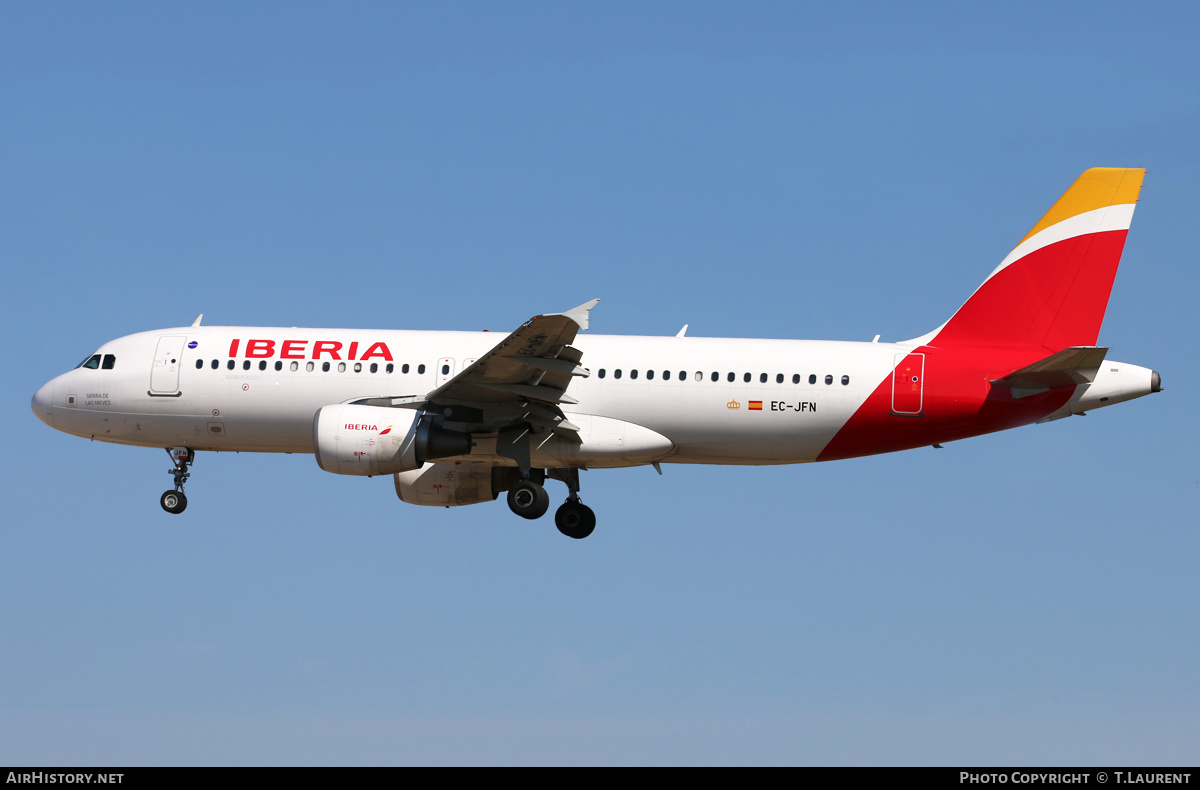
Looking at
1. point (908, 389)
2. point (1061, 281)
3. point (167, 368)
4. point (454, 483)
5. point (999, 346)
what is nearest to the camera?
point (908, 389)

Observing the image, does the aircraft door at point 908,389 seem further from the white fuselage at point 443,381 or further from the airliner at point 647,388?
the white fuselage at point 443,381

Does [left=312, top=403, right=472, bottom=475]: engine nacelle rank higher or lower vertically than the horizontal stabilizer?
lower

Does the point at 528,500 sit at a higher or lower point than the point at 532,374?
lower

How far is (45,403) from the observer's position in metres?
36.1

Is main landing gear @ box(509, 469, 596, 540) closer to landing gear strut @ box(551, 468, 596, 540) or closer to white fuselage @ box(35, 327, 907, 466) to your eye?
landing gear strut @ box(551, 468, 596, 540)

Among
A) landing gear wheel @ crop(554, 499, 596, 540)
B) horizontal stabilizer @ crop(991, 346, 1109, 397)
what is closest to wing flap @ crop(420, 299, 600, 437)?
landing gear wheel @ crop(554, 499, 596, 540)

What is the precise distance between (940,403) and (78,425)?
73.5ft

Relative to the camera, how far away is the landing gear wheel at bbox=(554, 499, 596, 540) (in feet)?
117

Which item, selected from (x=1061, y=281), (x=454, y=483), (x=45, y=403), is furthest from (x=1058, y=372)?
(x=45, y=403)

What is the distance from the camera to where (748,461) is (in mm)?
34062

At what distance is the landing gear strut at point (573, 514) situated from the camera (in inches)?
1409

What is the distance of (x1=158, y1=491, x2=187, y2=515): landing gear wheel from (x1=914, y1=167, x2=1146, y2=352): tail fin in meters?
19.9

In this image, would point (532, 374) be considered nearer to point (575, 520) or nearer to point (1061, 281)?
point (575, 520)

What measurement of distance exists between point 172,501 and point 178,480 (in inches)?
24.1
